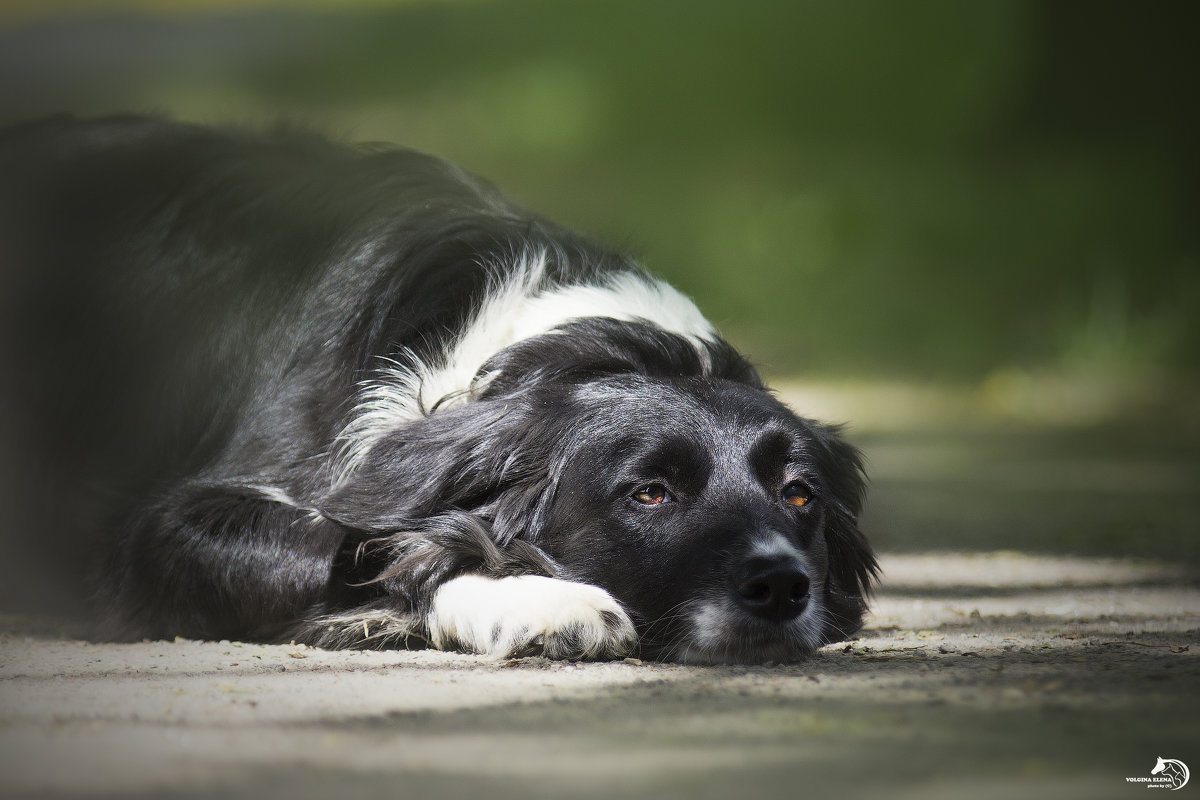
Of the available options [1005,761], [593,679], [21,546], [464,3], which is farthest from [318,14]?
[1005,761]

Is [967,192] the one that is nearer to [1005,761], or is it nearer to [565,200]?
[565,200]

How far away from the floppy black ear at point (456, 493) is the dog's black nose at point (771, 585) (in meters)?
0.57

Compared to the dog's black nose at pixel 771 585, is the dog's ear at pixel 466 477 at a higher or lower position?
higher

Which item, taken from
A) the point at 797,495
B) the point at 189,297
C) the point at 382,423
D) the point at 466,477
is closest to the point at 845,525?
the point at 797,495

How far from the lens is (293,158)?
480cm

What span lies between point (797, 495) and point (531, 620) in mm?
906

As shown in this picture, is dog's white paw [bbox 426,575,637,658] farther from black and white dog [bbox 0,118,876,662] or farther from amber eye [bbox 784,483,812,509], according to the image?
amber eye [bbox 784,483,812,509]

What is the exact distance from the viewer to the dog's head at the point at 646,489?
310cm

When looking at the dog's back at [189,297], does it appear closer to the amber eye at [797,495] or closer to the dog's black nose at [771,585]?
the amber eye at [797,495]

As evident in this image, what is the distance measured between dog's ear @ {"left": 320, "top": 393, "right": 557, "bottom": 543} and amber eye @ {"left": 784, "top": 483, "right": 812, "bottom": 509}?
0.66 meters

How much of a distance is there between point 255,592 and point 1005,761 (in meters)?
2.17

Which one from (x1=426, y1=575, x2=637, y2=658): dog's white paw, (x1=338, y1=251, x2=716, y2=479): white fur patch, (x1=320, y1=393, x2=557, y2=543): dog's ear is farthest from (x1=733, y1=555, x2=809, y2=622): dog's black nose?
(x1=338, y1=251, x2=716, y2=479): white fur patch

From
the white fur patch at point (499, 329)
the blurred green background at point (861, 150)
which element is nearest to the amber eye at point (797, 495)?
the white fur patch at point (499, 329)

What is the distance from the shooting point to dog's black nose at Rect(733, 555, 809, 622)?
3.03m
